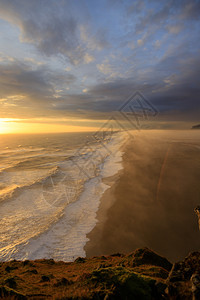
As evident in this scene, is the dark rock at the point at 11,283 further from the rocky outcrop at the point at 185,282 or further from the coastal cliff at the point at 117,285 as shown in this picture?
the rocky outcrop at the point at 185,282

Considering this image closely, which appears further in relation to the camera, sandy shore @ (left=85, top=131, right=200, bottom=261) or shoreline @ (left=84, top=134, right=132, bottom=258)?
shoreline @ (left=84, top=134, right=132, bottom=258)

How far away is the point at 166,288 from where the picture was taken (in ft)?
12.2

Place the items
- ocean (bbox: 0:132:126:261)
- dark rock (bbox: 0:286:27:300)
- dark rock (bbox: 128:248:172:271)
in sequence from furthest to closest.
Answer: ocean (bbox: 0:132:126:261) → dark rock (bbox: 128:248:172:271) → dark rock (bbox: 0:286:27:300)

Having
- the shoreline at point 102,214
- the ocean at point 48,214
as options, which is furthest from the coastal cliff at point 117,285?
the shoreline at point 102,214

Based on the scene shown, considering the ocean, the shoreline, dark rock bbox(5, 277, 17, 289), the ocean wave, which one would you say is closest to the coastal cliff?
dark rock bbox(5, 277, 17, 289)

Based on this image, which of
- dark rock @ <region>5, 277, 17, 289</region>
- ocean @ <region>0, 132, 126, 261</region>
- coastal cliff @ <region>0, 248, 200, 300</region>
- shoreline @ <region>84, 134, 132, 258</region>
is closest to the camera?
coastal cliff @ <region>0, 248, 200, 300</region>

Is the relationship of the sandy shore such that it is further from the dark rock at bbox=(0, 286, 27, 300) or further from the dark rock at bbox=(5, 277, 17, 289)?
the dark rock at bbox=(0, 286, 27, 300)

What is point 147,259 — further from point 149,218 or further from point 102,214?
point 102,214

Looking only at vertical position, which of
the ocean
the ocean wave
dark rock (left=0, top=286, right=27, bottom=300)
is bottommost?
the ocean

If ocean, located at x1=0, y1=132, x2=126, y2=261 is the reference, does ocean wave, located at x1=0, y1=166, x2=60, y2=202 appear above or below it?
above

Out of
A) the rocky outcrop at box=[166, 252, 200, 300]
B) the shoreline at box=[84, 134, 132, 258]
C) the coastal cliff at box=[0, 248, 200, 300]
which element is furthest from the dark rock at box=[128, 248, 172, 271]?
the shoreline at box=[84, 134, 132, 258]

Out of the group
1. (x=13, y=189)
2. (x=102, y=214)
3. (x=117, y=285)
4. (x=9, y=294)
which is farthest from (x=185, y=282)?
(x=13, y=189)

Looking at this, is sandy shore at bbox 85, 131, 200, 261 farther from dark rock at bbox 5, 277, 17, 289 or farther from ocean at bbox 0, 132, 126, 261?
dark rock at bbox 5, 277, 17, 289

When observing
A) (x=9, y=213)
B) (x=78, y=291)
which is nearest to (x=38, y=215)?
(x=9, y=213)
